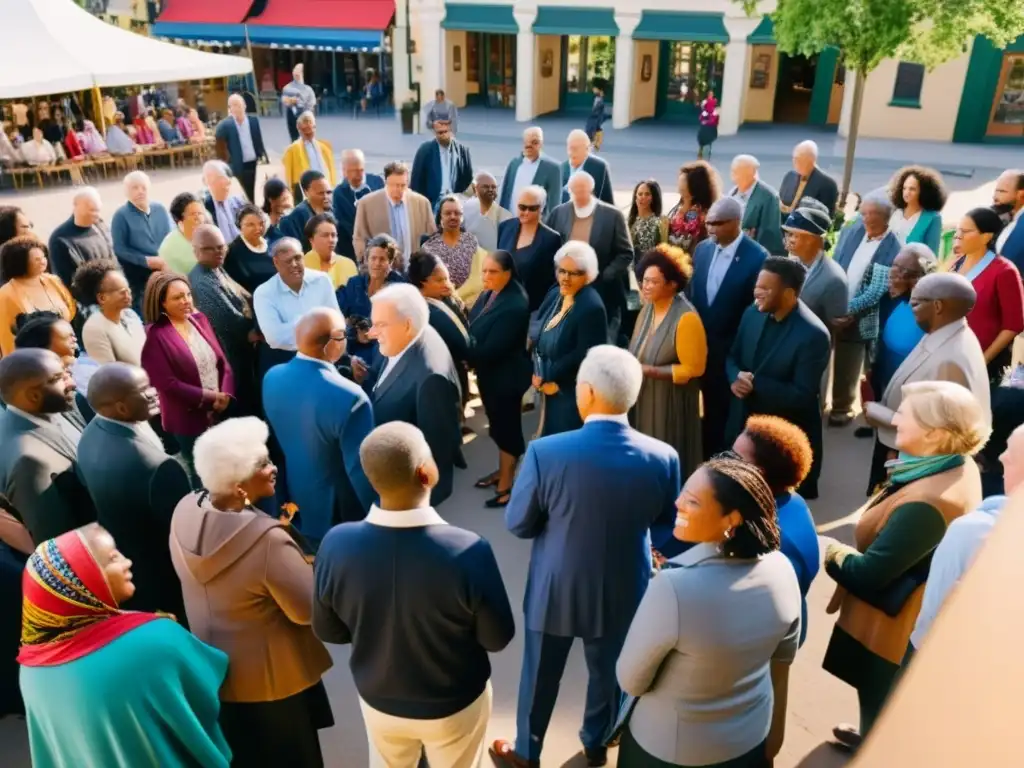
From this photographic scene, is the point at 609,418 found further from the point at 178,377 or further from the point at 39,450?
the point at 178,377

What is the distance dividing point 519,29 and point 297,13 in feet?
27.2

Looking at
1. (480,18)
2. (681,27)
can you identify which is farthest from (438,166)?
(480,18)

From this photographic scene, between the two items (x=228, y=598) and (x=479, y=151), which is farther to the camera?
(x=479, y=151)

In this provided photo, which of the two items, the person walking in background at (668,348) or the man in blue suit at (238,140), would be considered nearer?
the person walking in background at (668,348)

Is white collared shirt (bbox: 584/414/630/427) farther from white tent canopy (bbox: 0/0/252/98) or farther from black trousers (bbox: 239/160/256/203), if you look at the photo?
white tent canopy (bbox: 0/0/252/98)

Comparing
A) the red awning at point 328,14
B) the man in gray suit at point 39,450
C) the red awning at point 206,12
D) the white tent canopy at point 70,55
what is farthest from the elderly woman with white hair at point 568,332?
the red awning at point 206,12

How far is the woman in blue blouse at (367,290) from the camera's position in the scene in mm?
5750

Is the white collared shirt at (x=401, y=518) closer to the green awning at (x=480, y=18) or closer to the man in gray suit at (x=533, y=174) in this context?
the man in gray suit at (x=533, y=174)

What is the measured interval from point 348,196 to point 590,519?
5.64 m

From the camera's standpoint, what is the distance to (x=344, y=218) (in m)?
Result: 7.93

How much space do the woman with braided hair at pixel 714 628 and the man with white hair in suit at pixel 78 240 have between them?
565 cm

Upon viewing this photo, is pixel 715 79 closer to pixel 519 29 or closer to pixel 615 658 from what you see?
pixel 519 29

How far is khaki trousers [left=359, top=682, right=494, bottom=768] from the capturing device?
2.90 metres

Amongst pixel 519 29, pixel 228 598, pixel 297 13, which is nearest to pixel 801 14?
pixel 228 598
